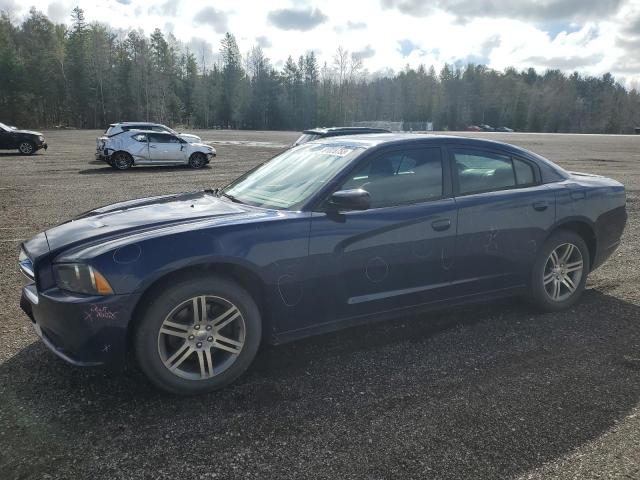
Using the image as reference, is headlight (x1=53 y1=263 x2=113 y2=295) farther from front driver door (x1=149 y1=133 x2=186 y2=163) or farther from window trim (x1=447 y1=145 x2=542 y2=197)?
front driver door (x1=149 y1=133 x2=186 y2=163)

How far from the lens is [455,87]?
4879 inches

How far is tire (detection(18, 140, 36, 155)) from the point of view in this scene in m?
23.7

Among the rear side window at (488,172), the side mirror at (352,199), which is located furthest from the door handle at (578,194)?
the side mirror at (352,199)

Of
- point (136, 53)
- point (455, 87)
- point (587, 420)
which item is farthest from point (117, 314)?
point (455, 87)

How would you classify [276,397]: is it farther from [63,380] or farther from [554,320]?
[554,320]

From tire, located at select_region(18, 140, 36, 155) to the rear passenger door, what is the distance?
25.0 m

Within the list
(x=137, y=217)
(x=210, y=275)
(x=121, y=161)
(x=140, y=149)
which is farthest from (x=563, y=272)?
(x=121, y=161)

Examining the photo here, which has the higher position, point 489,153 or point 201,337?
point 489,153

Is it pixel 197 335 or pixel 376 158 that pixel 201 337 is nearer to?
pixel 197 335

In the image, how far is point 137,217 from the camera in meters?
3.53

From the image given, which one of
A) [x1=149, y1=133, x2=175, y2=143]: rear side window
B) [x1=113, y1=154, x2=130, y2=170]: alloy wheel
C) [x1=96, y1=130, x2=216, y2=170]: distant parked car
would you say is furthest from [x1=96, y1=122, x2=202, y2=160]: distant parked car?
[x1=113, y1=154, x2=130, y2=170]: alloy wheel

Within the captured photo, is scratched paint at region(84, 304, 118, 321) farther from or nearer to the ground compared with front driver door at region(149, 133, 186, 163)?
nearer to the ground

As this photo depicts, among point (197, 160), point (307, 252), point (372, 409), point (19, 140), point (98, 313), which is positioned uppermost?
point (19, 140)

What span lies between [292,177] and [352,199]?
80cm
